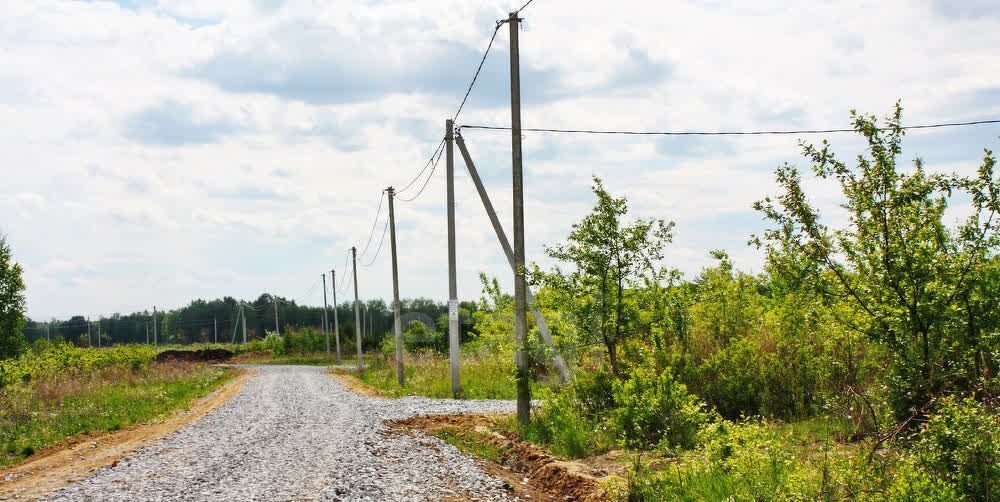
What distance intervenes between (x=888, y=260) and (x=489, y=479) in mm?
5426

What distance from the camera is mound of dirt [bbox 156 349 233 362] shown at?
74.2 m

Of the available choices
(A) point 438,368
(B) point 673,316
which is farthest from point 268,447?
(A) point 438,368

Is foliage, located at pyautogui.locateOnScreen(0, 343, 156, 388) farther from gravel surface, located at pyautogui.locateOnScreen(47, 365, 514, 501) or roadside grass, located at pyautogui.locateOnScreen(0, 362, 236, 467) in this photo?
gravel surface, located at pyautogui.locateOnScreen(47, 365, 514, 501)

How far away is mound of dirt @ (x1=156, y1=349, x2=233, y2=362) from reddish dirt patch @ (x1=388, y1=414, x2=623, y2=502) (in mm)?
66353

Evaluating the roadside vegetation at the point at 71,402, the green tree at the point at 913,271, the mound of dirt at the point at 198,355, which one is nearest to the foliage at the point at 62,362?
the roadside vegetation at the point at 71,402

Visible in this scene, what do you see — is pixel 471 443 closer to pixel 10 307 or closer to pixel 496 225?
pixel 496 225

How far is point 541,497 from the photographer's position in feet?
30.3

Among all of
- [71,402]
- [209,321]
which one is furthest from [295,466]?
[209,321]

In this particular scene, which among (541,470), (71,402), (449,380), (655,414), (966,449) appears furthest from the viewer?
(449,380)

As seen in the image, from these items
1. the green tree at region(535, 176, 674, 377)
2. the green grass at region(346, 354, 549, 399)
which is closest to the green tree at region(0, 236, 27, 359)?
the green grass at region(346, 354, 549, 399)

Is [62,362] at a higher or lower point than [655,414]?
lower

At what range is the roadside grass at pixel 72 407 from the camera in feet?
50.7

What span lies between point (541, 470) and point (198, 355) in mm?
73316

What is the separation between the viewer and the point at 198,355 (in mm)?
77062
